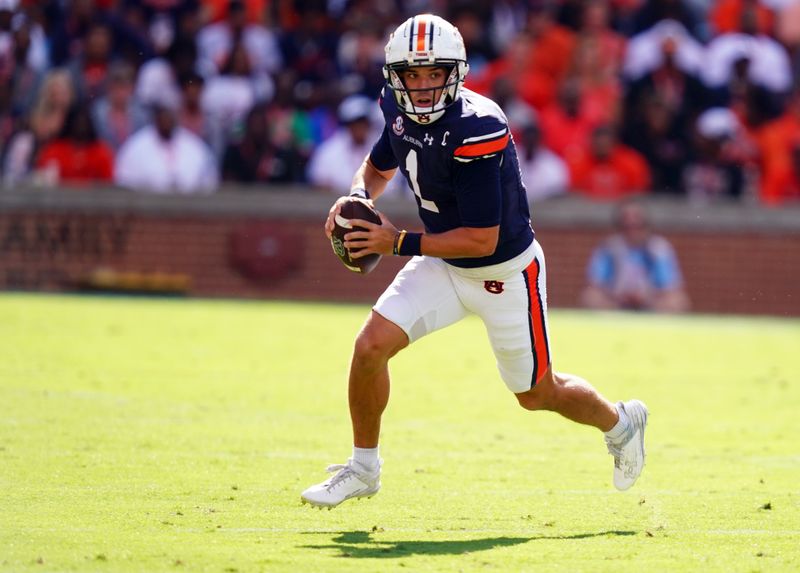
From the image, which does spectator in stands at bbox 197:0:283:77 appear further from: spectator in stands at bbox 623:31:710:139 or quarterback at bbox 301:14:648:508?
quarterback at bbox 301:14:648:508

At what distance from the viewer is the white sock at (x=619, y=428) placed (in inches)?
274

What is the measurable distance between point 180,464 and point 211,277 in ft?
31.5

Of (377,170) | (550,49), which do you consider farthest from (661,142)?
(377,170)

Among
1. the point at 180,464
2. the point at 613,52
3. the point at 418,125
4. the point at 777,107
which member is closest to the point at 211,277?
the point at 613,52

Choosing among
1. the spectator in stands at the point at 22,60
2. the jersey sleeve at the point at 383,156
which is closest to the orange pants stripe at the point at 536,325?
the jersey sleeve at the point at 383,156

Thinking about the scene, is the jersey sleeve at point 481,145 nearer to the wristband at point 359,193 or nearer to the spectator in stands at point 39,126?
the wristband at point 359,193

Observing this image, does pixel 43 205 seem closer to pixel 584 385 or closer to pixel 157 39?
pixel 157 39

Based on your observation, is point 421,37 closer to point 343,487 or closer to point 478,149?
point 478,149

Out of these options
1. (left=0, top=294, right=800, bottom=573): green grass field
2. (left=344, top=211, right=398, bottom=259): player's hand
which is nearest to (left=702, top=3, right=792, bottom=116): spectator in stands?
(left=0, top=294, right=800, bottom=573): green grass field

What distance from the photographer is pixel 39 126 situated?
56.6 feet

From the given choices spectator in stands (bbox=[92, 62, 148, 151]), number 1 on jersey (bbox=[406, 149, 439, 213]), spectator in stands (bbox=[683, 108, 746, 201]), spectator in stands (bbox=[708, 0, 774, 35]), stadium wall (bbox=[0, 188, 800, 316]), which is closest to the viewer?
number 1 on jersey (bbox=[406, 149, 439, 213])

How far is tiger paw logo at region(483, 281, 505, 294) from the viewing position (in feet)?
21.8

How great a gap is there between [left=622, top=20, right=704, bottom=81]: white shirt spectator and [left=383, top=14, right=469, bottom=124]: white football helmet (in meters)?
11.9

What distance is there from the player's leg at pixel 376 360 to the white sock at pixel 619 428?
3.22 ft
